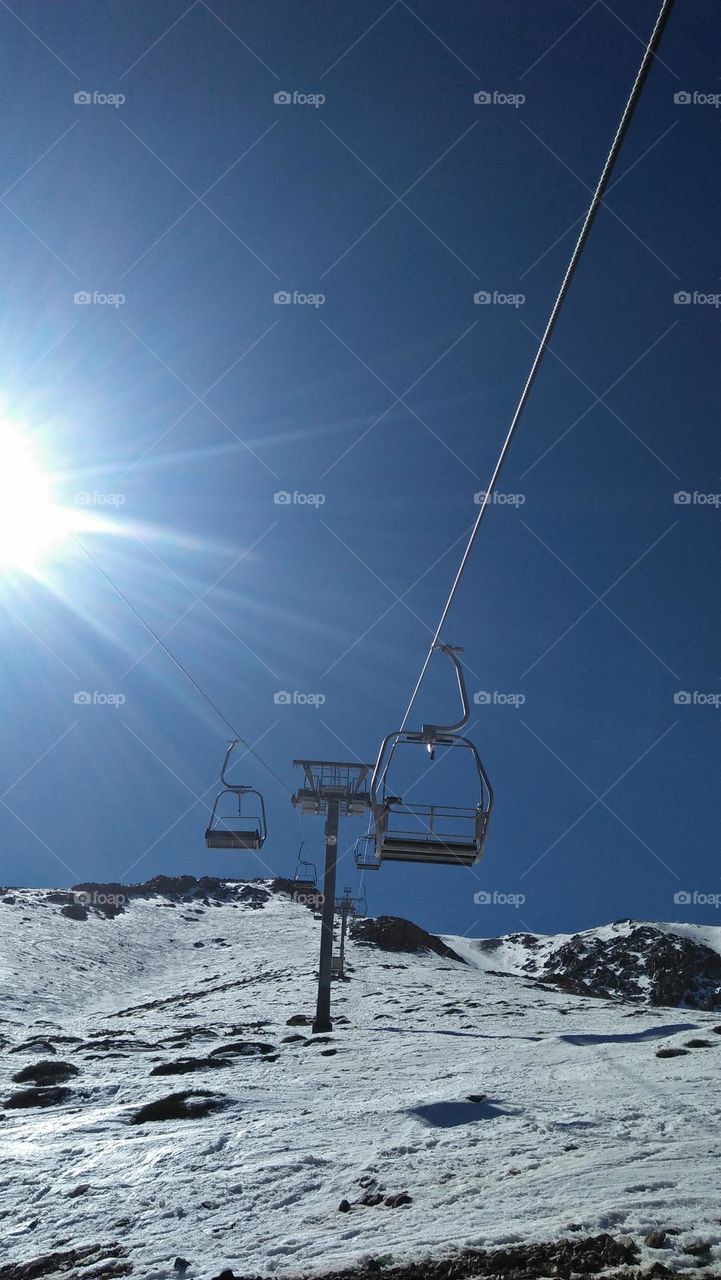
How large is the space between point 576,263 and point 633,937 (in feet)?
572

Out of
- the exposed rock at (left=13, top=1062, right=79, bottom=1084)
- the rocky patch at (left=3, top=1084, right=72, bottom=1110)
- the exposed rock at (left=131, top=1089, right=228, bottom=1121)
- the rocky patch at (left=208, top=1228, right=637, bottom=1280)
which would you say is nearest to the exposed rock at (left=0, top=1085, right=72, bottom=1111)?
the rocky patch at (left=3, top=1084, right=72, bottom=1110)

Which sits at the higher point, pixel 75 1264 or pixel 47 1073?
pixel 75 1264

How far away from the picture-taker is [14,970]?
4784 cm

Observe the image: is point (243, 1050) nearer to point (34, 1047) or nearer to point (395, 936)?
point (34, 1047)

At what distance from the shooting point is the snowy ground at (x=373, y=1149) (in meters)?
7.89

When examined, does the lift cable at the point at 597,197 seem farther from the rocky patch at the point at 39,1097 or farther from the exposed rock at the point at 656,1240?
the rocky patch at the point at 39,1097

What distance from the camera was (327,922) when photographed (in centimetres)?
2869

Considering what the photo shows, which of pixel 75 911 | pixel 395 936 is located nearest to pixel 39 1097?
pixel 395 936

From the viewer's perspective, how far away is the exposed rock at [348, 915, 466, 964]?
72.8 metres

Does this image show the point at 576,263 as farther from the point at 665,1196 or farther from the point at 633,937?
the point at 633,937

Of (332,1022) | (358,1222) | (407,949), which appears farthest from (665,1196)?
(407,949)

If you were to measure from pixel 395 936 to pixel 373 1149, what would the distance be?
Result: 6667 cm

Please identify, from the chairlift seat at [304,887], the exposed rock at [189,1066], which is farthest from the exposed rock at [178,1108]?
the chairlift seat at [304,887]

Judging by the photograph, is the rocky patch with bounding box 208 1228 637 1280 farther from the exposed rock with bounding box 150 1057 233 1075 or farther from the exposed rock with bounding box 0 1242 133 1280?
the exposed rock with bounding box 150 1057 233 1075
